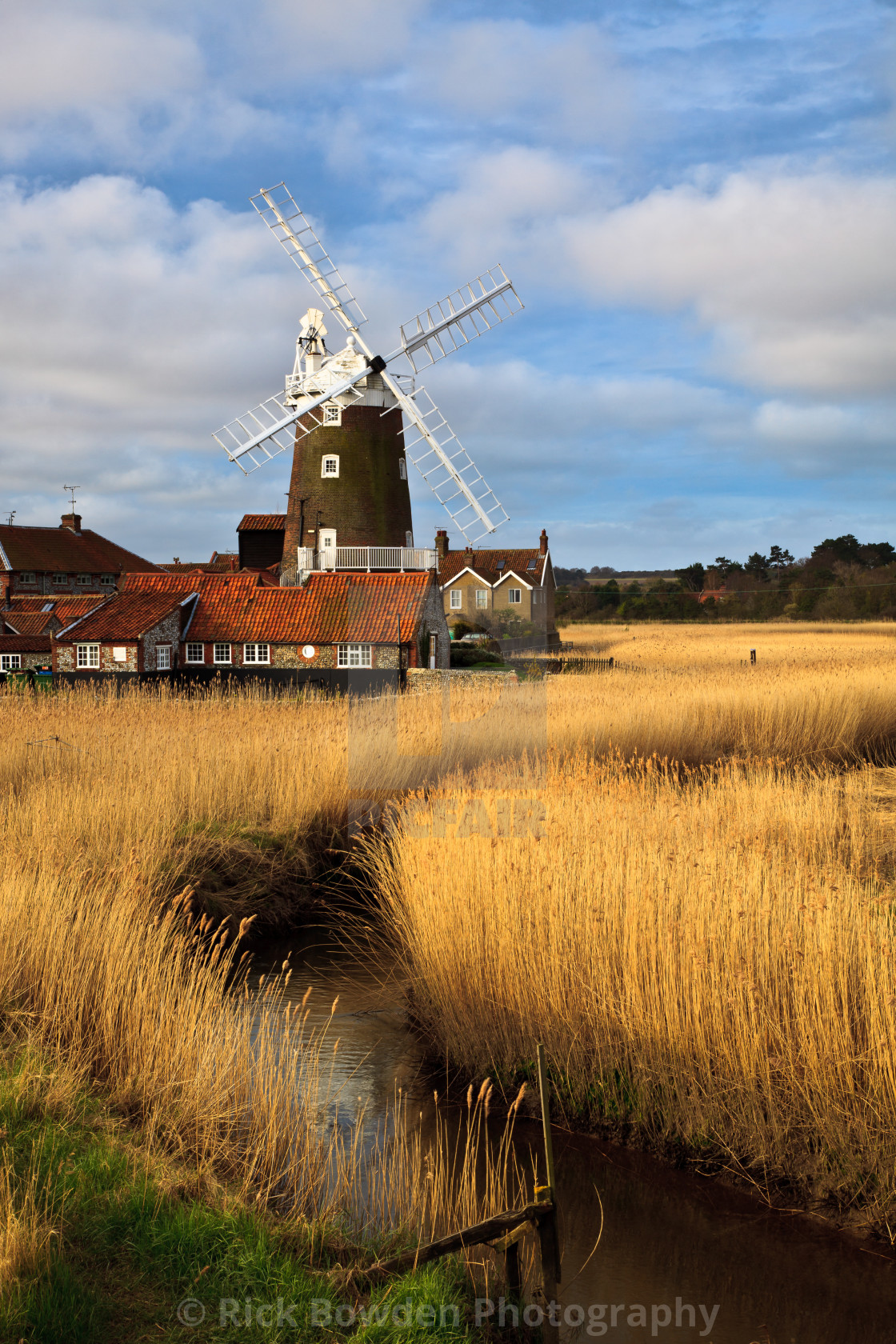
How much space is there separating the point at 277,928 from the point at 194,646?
54.3 feet

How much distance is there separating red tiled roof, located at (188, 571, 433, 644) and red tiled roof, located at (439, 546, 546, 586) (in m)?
29.2

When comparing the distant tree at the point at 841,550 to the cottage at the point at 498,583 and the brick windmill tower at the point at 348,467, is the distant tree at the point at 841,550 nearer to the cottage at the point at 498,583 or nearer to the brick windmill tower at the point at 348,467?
the cottage at the point at 498,583

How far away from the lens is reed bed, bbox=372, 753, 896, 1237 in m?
4.36

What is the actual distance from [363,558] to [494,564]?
27.6 meters

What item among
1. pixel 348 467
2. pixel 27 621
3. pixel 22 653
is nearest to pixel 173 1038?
pixel 348 467

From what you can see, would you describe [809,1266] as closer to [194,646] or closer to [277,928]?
[277,928]

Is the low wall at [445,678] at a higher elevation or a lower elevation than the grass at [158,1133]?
higher

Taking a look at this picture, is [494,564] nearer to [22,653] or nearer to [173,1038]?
[22,653]

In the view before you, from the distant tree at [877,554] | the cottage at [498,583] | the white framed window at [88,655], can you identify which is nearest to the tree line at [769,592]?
the distant tree at [877,554]

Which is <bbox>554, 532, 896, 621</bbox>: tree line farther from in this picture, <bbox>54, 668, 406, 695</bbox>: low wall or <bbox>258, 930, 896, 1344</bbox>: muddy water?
<bbox>258, 930, 896, 1344</bbox>: muddy water

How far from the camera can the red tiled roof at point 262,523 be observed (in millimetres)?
34969

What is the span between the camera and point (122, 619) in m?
23.3

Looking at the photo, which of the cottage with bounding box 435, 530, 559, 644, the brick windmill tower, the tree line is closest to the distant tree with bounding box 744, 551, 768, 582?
the tree line

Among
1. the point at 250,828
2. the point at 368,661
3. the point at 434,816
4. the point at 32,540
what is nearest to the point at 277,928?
the point at 250,828
